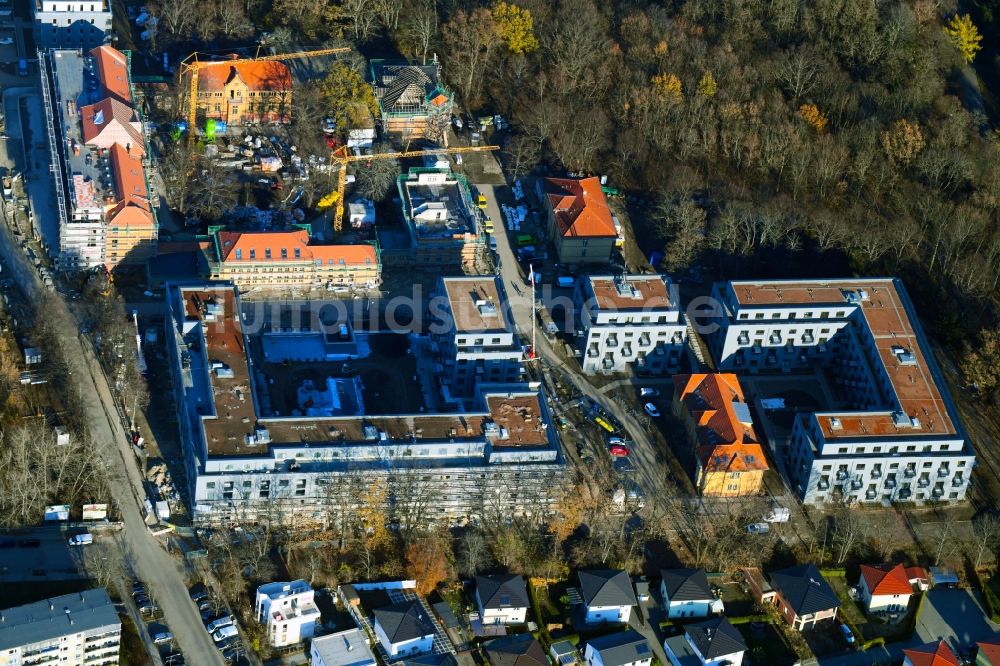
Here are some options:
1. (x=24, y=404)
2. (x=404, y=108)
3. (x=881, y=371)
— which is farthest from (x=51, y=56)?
(x=881, y=371)

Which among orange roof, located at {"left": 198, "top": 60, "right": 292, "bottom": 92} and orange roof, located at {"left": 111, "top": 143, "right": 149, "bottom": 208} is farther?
orange roof, located at {"left": 198, "top": 60, "right": 292, "bottom": 92}

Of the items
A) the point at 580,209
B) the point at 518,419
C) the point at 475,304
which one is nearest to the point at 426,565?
the point at 518,419

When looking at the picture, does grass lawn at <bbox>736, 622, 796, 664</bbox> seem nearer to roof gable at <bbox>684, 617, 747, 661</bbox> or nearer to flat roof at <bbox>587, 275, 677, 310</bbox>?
roof gable at <bbox>684, 617, 747, 661</bbox>

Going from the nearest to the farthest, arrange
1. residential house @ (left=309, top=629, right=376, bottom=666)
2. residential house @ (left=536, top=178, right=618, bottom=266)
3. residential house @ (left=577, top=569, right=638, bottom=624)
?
residential house @ (left=309, top=629, right=376, bottom=666)
residential house @ (left=577, top=569, right=638, bottom=624)
residential house @ (left=536, top=178, right=618, bottom=266)

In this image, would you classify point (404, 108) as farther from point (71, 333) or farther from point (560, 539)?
point (560, 539)

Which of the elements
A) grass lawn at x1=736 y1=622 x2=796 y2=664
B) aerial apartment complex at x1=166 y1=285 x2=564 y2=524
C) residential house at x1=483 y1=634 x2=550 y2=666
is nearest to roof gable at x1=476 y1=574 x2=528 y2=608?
residential house at x1=483 y1=634 x2=550 y2=666

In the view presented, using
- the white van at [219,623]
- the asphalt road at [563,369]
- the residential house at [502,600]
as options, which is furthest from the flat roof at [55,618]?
the asphalt road at [563,369]
